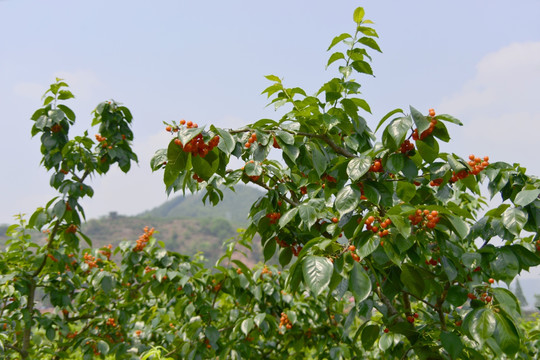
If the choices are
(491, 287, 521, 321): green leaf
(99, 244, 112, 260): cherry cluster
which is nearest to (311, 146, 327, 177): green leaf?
(491, 287, 521, 321): green leaf

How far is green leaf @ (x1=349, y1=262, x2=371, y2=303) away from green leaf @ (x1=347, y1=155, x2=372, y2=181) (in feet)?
1.24

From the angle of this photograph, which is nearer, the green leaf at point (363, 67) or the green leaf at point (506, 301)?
the green leaf at point (506, 301)

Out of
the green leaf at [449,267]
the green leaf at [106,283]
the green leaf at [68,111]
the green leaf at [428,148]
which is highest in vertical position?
the green leaf at [68,111]

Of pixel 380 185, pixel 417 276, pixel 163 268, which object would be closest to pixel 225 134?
pixel 380 185

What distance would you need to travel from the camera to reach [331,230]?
2141mm

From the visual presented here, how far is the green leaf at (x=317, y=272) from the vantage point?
56.9 inches

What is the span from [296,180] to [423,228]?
109 centimetres

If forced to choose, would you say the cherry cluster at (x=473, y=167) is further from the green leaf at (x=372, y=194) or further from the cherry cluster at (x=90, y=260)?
the cherry cluster at (x=90, y=260)

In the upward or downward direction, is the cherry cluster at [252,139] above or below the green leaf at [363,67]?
below

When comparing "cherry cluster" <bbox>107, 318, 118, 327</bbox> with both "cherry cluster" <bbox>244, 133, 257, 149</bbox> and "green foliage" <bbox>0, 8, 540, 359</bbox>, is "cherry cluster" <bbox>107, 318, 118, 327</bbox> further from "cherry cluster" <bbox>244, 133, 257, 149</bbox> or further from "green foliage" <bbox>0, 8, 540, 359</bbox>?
"cherry cluster" <bbox>244, 133, 257, 149</bbox>

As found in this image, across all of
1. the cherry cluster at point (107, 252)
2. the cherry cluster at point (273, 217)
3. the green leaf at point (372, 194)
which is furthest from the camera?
the cherry cluster at point (107, 252)

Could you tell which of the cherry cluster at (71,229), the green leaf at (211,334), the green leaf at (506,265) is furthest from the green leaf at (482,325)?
the cherry cluster at (71,229)

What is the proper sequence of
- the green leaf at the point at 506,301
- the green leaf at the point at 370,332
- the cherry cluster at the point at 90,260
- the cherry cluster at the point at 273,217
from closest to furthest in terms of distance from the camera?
the green leaf at the point at 506,301
the green leaf at the point at 370,332
the cherry cluster at the point at 273,217
the cherry cluster at the point at 90,260

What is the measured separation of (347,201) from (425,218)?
319mm
